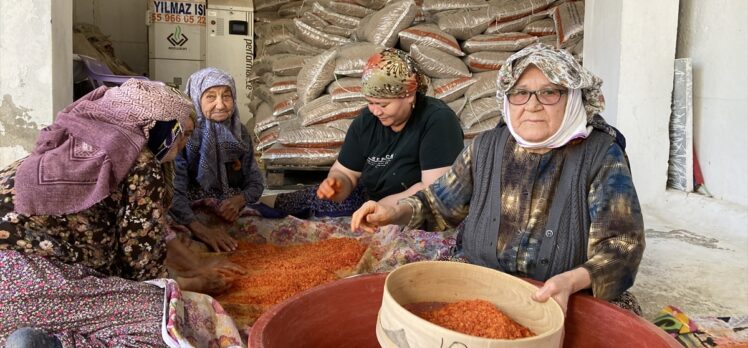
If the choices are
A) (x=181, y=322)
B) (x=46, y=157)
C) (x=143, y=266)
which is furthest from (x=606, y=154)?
(x=46, y=157)

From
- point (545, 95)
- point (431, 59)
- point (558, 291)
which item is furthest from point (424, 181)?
point (431, 59)

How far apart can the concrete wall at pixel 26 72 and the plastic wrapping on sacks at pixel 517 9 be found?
312cm

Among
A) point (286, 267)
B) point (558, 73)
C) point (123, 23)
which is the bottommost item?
point (286, 267)

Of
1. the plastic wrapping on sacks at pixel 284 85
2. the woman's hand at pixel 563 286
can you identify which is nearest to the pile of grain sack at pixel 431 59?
the plastic wrapping on sacks at pixel 284 85

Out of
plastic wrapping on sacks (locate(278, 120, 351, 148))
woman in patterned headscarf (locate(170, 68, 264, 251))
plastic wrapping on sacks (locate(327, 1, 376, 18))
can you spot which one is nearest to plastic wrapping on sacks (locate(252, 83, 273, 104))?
plastic wrapping on sacks (locate(327, 1, 376, 18))

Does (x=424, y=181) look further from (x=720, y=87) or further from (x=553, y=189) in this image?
(x=720, y=87)

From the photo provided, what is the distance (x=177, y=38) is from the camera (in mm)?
7180

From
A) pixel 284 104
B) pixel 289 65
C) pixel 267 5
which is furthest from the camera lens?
pixel 267 5

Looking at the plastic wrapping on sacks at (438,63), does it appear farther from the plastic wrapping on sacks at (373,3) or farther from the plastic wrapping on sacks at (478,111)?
the plastic wrapping on sacks at (373,3)

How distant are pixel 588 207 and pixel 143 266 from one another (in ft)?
4.25

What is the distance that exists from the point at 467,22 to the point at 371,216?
11.7 feet

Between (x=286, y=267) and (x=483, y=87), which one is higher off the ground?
(x=483, y=87)

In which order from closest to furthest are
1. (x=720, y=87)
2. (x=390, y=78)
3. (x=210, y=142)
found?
(x=390, y=78) → (x=210, y=142) → (x=720, y=87)

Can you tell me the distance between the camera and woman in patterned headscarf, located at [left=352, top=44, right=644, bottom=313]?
5.34 ft
